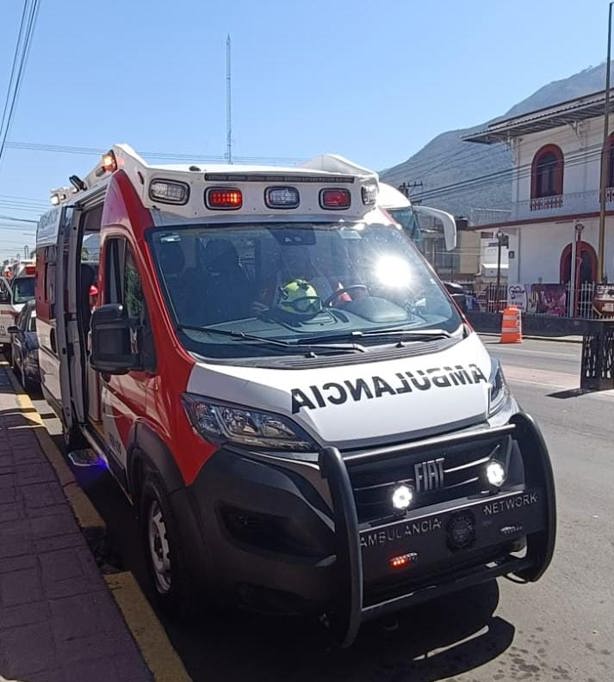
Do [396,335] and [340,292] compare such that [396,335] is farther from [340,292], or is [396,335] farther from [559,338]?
[559,338]

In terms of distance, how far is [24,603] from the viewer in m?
3.91

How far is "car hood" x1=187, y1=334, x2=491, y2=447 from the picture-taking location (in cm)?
316

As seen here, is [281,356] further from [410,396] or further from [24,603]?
[24,603]

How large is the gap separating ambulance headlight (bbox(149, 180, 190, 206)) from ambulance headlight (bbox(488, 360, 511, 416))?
198 cm

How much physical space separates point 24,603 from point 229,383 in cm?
185

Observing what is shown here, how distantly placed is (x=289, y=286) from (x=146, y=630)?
1.99 m

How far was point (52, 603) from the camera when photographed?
3893 mm

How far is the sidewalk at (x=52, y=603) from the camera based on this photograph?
3301 millimetres

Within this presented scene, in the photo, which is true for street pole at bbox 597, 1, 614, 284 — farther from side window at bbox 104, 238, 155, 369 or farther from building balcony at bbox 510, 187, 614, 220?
side window at bbox 104, 238, 155, 369

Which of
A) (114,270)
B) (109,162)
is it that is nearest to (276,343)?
(114,270)

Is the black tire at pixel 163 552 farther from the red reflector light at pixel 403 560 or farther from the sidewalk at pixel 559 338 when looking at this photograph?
the sidewalk at pixel 559 338

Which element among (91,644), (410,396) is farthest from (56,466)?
(410,396)

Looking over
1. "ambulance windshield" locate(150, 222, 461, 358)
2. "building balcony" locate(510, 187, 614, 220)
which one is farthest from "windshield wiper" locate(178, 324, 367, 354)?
Answer: "building balcony" locate(510, 187, 614, 220)

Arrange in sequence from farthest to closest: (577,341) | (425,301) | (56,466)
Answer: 1. (577,341)
2. (56,466)
3. (425,301)
